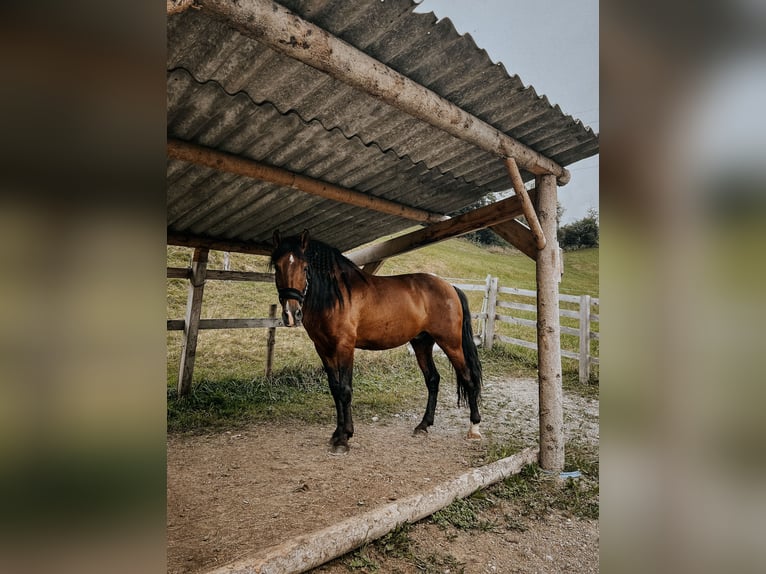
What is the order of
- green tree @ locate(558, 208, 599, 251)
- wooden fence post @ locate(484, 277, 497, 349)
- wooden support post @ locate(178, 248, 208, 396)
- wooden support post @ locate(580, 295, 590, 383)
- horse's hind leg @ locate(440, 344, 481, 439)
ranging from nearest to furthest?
horse's hind leg @ locate(440, 344, 481, 439), wooden support post @ locate(178, 248, 208, 396), wooden support post @ locate(580, 295, 590, 383), wooden fence post @ locate(484, 277, 497, 349), green tree @ locate(558, 208, 599, 251)

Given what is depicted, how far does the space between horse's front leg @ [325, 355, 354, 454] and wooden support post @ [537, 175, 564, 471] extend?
1618 millimetres

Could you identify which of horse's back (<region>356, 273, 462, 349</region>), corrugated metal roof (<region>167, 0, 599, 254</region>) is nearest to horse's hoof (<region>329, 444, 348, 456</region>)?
horse's back (<region>356, 273, 462, 349</region>)

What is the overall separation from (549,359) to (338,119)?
235cm

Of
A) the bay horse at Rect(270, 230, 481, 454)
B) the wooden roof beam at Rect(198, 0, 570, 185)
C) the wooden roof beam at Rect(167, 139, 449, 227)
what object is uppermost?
the wooden roof beam at Rect(198, 0, 570, 185)

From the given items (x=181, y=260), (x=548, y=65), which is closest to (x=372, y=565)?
(x=181, y=260)

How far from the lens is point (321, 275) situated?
3.80 metres

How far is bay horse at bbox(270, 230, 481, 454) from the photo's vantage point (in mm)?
3623

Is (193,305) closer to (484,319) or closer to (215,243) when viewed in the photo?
(215,243)

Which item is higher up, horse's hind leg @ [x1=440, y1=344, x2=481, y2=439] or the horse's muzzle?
the horse's muzzle

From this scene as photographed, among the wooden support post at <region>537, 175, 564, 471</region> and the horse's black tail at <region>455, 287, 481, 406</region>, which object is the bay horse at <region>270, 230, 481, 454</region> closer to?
the horse's black tail at <region>455, 287, 481, 406</region>

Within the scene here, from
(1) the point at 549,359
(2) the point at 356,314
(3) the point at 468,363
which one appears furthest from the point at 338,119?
(3) the point at 468,363

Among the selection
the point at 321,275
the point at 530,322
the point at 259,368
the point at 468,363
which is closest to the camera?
the point at 321,275

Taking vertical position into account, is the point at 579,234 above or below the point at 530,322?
Answer: above
